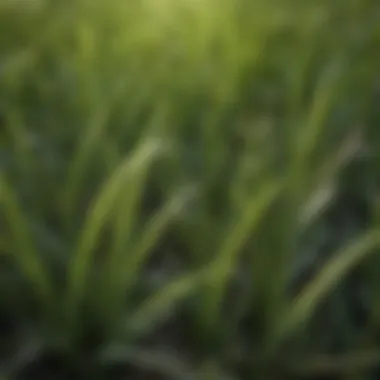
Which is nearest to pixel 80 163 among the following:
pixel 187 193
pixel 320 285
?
pixel 187 193

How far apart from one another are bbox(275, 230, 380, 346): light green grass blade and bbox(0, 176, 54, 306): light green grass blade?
153 mm

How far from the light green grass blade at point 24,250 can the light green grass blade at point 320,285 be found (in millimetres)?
153

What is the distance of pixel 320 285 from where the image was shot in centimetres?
48

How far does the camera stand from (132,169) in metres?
0.49

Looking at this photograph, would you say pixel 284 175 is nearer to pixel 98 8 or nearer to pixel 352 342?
pixel 352 342

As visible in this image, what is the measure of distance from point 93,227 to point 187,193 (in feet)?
0.31

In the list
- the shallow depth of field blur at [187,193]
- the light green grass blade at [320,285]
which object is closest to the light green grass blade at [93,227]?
the shallow depth of field blur at [187,193]

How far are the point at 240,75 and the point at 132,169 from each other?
185 millimetres

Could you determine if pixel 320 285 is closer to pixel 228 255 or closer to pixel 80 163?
pixel 228 255

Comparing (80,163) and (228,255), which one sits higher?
(80,163)

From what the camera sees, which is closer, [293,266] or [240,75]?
[293,266]

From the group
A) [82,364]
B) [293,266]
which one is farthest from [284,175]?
[82,364]

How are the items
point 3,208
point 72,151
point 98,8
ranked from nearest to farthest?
1. point 3,208
2. point 72,151
3. point 98,8

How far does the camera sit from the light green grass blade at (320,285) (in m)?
0.48
